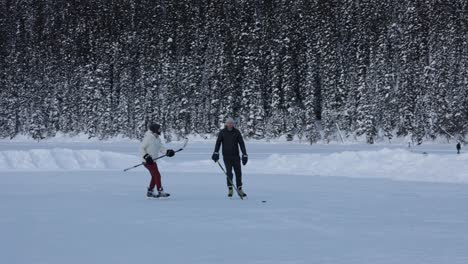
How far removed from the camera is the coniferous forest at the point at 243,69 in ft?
183

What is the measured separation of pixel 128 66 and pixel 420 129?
4318 cm

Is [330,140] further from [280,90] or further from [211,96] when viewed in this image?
[211,96]

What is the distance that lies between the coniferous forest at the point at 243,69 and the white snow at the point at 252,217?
126 feet

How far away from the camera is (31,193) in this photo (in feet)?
42.1

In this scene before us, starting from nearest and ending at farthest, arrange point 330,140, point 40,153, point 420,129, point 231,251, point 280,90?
point 231,251, point 40,153, point 420,129, point 330,140, point 280,90

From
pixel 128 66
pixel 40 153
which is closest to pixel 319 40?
pixel 128 66

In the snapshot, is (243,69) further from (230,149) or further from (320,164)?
(230,149)

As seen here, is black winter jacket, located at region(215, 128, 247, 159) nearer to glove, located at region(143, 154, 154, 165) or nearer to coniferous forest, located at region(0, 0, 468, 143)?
glove, located at region(143, 154, 154, 165)

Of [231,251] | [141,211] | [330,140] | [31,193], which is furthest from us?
[330,140]

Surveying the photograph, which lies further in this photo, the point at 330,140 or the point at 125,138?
the point at 125,138

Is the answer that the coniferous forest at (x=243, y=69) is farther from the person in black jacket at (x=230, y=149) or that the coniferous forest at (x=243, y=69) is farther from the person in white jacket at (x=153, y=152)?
the person in white jacket at (x=153, y=152)

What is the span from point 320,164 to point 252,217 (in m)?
11.4

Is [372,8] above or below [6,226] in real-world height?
above

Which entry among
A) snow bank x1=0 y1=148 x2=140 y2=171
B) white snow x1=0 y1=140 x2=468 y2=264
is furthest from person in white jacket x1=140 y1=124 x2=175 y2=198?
snow bank x1=0 y1=148 x2=140 y2=171
